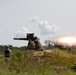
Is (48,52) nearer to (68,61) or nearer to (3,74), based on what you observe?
(68,61)

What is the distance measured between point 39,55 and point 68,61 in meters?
2.91

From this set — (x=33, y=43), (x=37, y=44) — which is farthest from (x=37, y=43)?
(x=33, y=43)

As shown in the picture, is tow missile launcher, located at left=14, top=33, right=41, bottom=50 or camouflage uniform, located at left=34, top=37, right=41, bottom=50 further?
camouflage uniform, located at left=34, top=37, right=41, bottom=50

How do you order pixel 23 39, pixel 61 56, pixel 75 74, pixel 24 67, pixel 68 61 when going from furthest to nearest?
pixel 23 39, pixel 61 56, pixel 68 61, pixel 24 67, pixel 75 74

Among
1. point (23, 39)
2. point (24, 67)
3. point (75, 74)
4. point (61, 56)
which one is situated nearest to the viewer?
point (75, 74)

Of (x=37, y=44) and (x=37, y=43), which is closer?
(x=37, y=44)

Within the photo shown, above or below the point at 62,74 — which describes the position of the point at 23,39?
above

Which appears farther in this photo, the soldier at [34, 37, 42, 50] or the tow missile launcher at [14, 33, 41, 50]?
the soldier at [34, 37, 42, 50]

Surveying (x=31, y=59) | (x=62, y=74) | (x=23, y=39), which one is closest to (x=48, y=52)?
(x=31, y=59)

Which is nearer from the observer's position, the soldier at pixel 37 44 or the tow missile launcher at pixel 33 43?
the tow missile launcher at pixel 33 43

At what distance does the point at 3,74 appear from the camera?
17.7 m

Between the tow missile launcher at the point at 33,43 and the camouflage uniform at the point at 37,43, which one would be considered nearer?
the tow missile launcher at the point at 33,43

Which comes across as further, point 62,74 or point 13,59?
point 13,59

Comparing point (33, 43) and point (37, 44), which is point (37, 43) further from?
point (33, 43)
